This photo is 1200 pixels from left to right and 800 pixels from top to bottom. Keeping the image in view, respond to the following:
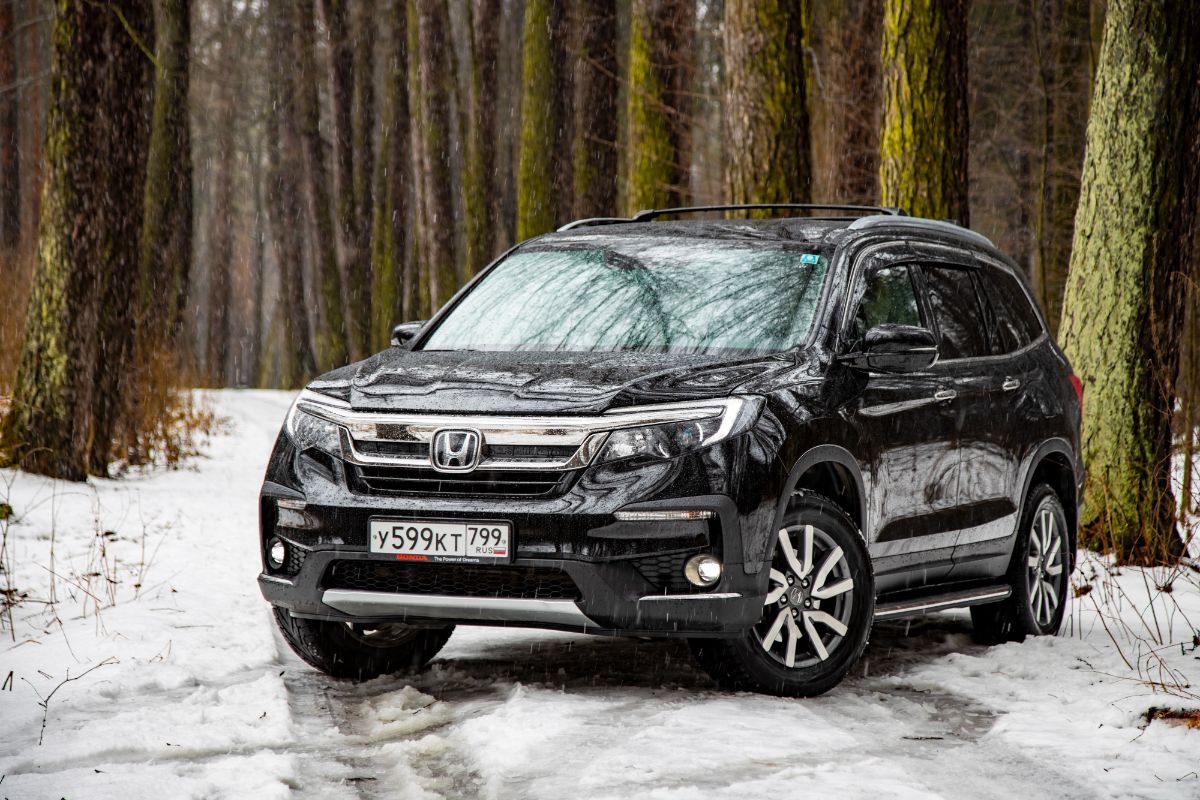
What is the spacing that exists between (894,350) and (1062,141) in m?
17.5

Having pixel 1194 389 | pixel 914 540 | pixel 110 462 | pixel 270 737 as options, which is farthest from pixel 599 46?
pixel 270 737

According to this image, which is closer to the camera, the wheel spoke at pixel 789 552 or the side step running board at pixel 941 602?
the wheel spoke at pixel 789 552

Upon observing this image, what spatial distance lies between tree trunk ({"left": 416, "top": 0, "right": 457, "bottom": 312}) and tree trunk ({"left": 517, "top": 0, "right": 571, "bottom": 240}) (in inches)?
180

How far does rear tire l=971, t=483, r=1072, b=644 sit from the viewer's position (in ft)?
24.5

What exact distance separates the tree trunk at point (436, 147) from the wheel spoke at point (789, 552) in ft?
68.2

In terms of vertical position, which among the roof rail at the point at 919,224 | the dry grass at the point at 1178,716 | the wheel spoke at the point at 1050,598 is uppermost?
the roof rail at the point at 919,224

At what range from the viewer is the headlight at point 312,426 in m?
5.72

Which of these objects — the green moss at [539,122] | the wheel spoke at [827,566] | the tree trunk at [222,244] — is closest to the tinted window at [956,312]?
the wheel spoke at [827,566]

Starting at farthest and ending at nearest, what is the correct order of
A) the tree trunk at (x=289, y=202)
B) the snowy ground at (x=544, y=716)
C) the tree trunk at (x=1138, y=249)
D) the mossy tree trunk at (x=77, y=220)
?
the tree trunk at (x=289, y=202)
the mossy tree trunk at (x=77, y=220)
the tree trunk at (x=1138, y=249)
the snowy ground at (x=544, y=716)

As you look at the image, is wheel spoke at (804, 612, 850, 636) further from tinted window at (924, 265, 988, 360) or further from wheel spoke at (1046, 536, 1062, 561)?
wheel spoke at (1046, 536, 1062, 561)

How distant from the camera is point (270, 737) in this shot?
520 cm

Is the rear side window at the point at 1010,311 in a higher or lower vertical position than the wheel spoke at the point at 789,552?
higher

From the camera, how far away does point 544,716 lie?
17.3 ft

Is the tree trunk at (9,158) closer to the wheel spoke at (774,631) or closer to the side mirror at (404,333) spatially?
the side mirror at (404,333)
